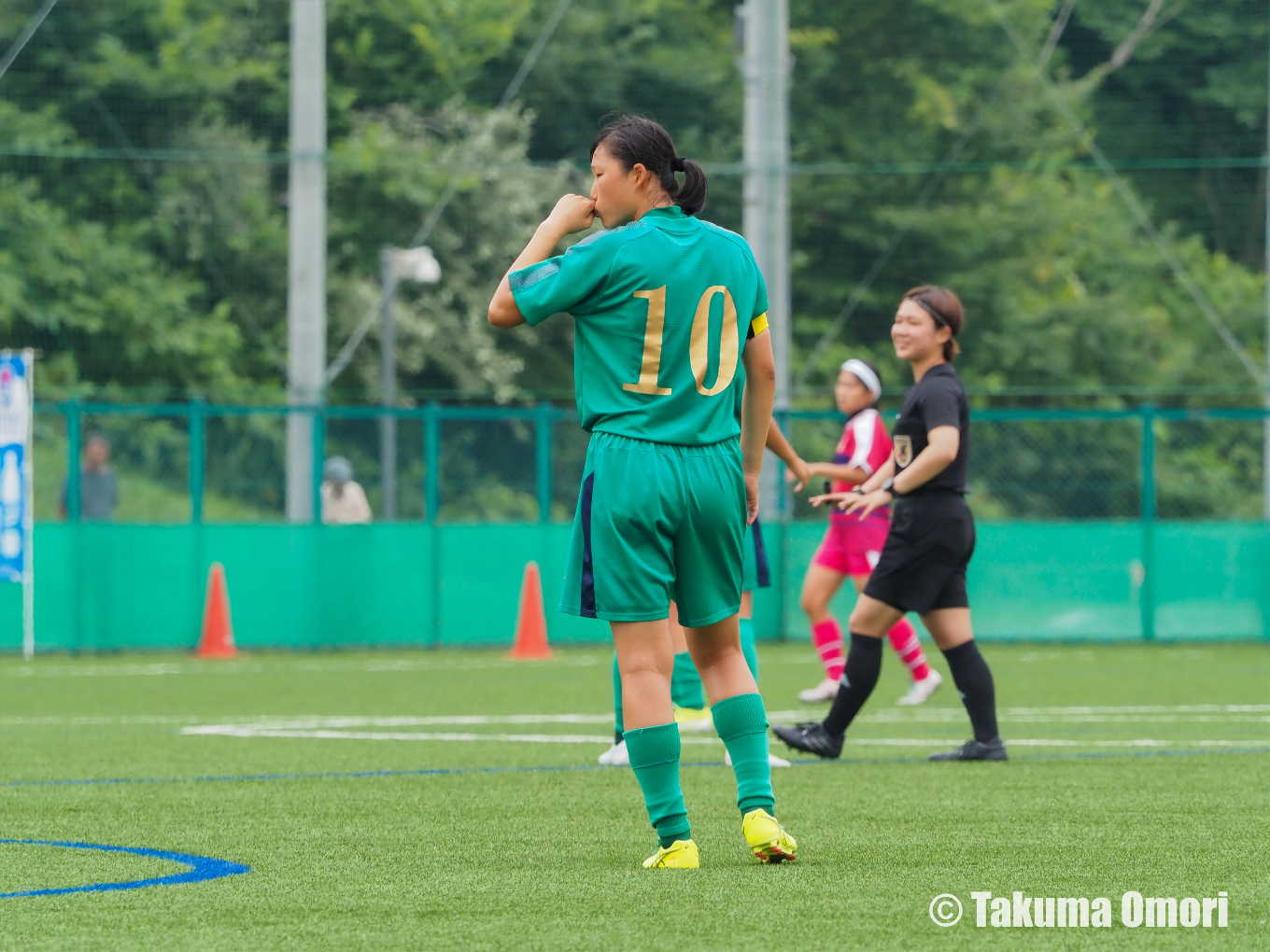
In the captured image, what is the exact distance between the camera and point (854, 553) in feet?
39.1

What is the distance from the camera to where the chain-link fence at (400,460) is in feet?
58.3

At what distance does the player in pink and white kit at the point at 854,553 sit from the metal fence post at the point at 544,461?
6.01 m

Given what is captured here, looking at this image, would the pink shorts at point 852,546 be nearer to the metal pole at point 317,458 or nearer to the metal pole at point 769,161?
the metal pole at point 317,458

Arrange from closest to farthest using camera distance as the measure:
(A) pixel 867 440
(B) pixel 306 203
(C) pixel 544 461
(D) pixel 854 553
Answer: (A) pixel 867 440, (D) pixel 854 553, (C) pixel 544 461, (B) pixel 306 203

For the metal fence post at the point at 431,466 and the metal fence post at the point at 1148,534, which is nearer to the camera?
the metal fence post at the point at 431,466

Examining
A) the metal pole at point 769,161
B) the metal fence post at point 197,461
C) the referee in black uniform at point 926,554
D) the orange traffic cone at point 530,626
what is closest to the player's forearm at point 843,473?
the referee in black uniform at point 926,554

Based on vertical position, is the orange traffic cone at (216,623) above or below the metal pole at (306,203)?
below

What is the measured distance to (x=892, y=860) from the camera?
5297 mm

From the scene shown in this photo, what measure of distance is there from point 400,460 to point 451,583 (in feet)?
5.33

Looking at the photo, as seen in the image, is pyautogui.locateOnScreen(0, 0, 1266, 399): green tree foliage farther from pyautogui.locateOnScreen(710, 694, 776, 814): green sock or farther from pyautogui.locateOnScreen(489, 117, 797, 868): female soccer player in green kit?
pyautogui.locateOnScreen(710, 694, 776, 814): green sock

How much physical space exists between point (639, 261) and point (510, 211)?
73.6 ft

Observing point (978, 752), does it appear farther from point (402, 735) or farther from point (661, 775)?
point (661, 775)

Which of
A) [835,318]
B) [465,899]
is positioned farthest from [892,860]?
[835,318]

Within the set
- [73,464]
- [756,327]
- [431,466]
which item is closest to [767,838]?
[756,327]
